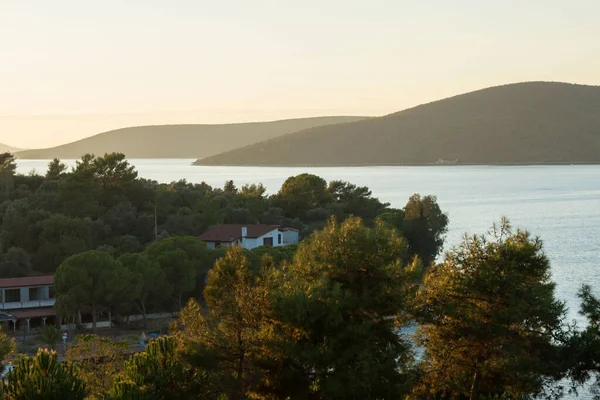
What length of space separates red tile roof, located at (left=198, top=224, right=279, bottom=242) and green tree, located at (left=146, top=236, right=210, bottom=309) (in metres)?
8.83

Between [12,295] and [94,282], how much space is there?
550cm

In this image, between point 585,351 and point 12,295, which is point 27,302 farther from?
point 585,351

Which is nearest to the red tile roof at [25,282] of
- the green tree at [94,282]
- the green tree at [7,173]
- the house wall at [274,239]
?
the green tree at [94,282]

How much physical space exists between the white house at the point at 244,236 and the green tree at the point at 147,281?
37.6ft

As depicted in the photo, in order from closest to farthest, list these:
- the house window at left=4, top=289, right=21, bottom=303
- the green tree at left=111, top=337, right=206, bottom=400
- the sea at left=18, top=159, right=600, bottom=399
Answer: the green tree at left=111, top=337, right=206, bottom=400 → the house window at left=4, top=289, right=21, bottom=303 → the sea at left=18, top=159, right=600, bottom=399

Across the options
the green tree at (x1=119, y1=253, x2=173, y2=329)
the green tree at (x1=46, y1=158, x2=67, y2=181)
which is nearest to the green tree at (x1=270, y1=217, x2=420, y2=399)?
the green tree at (x1=119, y1=253, x2=173, y2=329)

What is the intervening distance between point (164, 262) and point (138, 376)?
1013 inches

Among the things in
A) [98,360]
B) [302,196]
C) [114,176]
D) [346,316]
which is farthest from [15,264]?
[346,316]

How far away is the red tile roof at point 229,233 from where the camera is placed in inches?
2004

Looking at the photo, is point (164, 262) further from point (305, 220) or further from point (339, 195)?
point (339, 195)

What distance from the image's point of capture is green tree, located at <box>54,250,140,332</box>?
35.0 meters

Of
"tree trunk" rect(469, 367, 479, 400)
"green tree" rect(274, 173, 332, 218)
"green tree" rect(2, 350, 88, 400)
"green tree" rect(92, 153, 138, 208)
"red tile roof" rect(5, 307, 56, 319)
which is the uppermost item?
"green tree" rect(92, 153, 138, 208)

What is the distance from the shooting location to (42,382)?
40.5 ft

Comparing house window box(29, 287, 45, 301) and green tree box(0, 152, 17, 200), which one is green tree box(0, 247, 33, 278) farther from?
green tree box(0, 152, 17, 200)
